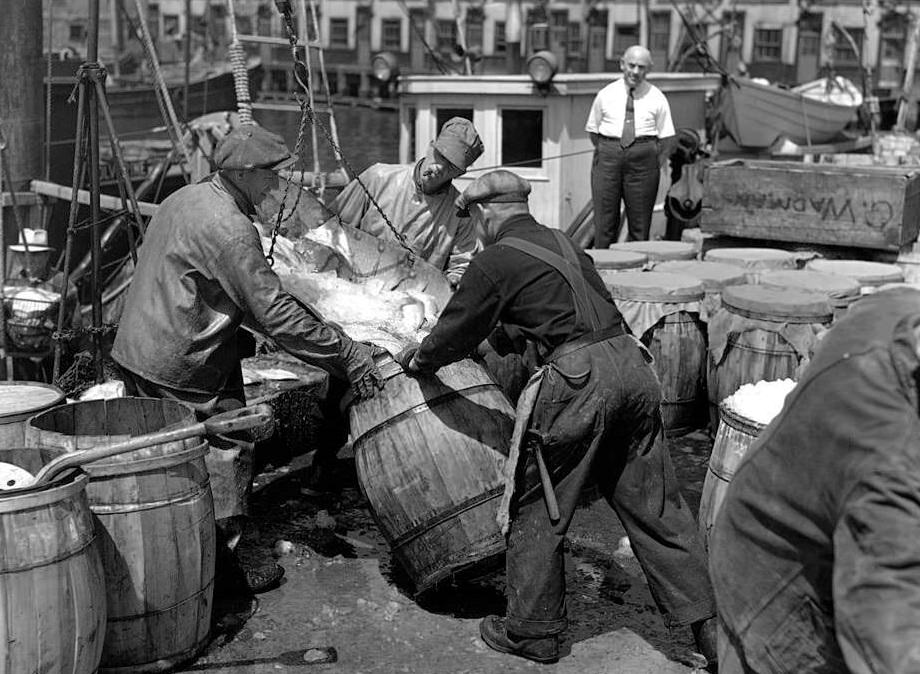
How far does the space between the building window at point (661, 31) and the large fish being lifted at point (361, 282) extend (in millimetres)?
51548

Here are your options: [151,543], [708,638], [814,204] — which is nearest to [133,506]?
[151,543]

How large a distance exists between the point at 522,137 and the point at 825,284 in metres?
5.63

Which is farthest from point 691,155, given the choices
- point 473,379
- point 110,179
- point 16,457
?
point 16,457

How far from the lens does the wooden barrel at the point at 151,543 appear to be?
4008 millimetres

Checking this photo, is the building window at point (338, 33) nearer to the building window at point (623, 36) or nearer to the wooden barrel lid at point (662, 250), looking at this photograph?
the building window at point (623, 36)

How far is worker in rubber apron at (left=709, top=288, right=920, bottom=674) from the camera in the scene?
223 cm

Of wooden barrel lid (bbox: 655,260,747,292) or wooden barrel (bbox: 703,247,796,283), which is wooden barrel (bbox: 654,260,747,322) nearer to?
wooden barrel lid (bbox: 655,260,747,292)

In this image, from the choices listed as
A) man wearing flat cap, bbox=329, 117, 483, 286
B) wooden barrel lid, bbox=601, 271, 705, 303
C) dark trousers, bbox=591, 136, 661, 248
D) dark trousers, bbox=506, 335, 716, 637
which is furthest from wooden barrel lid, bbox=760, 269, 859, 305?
dark trousers, bbox=506, 335, 716, 637

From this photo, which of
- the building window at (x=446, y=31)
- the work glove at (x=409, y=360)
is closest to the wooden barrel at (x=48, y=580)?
the work glove at (x=409, y=360)

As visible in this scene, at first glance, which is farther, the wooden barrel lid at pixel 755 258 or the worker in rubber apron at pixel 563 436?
the wooden barrel lid at pixel 755 258

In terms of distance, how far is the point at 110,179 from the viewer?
13.8 metres

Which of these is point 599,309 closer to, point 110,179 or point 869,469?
point 869,469

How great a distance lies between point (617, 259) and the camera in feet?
26.8

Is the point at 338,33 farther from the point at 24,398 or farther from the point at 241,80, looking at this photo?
the point at 24,398
